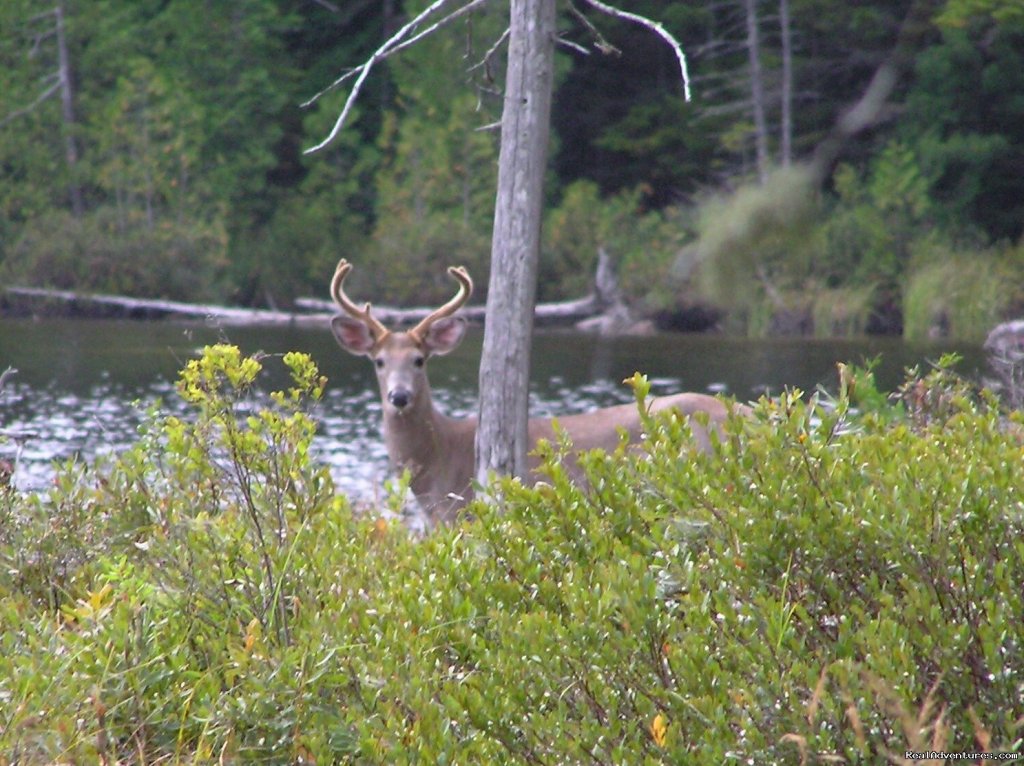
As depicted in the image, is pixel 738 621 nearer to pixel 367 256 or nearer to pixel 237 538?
pixel 237 538

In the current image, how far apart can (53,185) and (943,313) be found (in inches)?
954

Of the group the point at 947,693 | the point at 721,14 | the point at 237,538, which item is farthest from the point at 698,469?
the point at 721,14

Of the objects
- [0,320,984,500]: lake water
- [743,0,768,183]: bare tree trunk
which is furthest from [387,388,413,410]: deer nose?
[743,0,768,183]: bare tree trunk

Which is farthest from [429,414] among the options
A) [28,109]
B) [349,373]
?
[28,109]

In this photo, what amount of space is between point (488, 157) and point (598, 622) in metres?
39.8

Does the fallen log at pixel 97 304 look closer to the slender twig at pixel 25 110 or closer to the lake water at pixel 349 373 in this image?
the lake water at pixel 349 373

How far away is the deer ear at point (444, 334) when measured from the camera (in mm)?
10016

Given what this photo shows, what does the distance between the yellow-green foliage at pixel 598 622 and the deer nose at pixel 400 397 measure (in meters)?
4.65

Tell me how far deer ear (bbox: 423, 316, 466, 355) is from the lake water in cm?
196

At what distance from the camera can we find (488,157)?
42.8 m

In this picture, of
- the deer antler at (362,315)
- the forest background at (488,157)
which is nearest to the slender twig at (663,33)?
the deer antler at (362,315)

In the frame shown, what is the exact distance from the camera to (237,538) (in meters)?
4.78

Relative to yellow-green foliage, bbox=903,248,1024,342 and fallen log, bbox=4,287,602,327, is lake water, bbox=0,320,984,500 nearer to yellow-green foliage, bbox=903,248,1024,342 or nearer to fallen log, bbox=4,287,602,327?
yellow-green foliage, bbox=903,248,1024,342

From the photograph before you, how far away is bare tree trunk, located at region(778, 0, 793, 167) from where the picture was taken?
117 feet
